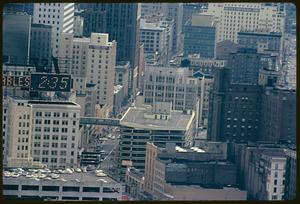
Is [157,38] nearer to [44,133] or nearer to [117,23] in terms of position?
[117,23]

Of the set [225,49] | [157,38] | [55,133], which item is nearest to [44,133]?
[55,133]

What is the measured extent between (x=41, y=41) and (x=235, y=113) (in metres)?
2.17

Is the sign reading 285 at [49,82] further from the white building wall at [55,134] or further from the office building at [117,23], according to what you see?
the office building at [117,23]

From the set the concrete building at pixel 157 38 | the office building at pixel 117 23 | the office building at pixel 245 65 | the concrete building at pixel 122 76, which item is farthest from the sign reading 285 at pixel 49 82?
the concrete building at pixel 157 38

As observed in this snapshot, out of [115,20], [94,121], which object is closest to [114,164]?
[94,121]

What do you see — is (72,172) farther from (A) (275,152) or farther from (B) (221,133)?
(B) (221,133)

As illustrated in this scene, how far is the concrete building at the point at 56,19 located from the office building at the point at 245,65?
168 cm

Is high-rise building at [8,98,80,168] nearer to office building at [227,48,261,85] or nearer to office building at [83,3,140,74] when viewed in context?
office building at [227,48,261,85]

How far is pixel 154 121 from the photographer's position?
8.18 metres

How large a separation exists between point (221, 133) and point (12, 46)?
2124 millimetres

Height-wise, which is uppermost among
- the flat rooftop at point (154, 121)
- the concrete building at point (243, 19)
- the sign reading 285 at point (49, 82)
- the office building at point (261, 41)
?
the concrete building at point (243, 19)

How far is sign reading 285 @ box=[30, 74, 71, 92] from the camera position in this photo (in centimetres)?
710

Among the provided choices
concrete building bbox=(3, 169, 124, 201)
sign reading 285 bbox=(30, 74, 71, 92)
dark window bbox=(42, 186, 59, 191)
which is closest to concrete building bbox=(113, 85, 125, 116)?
sign reading 285 bbox=(30, 74, 71, 92)

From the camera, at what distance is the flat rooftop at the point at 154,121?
8.03 meters
